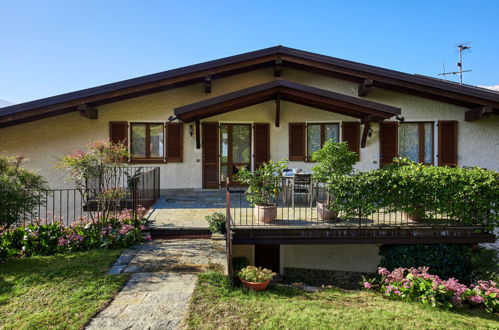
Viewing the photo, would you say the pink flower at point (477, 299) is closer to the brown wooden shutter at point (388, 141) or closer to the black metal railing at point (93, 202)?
the brown wooden shutter at point (388, 141)

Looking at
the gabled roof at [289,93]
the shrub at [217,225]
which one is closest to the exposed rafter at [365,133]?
the gabled roof at [289,93]

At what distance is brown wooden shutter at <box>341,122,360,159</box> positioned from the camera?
30.8ft

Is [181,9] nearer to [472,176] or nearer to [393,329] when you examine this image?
[472,176]

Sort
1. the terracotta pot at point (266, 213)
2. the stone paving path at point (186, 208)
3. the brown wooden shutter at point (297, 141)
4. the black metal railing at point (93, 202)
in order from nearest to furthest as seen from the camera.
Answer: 1. the black metal railing at point (93, 202)
2. the terracotta pot at point (266, 213)
3. the stone paving path at point (186, 208)
4. the brown wooden shutter at point (297, 141)

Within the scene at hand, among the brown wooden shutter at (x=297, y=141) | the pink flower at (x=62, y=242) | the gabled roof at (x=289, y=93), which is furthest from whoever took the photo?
the brown wooden shutter at (x=297, y=141)

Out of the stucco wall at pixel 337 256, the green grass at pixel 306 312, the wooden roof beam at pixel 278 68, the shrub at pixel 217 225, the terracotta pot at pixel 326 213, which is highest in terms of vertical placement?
the wooden roof beam at pixel 278 68

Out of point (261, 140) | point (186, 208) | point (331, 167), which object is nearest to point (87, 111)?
point (186, 208)

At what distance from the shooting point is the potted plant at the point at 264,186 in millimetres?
5590

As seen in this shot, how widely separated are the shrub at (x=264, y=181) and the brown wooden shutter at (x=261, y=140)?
392 centimetres

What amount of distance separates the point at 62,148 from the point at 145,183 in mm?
3553

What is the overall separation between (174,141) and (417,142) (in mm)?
8305

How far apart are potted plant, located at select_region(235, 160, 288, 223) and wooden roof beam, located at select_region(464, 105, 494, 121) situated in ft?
23.5

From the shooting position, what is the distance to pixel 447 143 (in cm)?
912

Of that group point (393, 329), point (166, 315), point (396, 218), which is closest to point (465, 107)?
point (396, 218)
